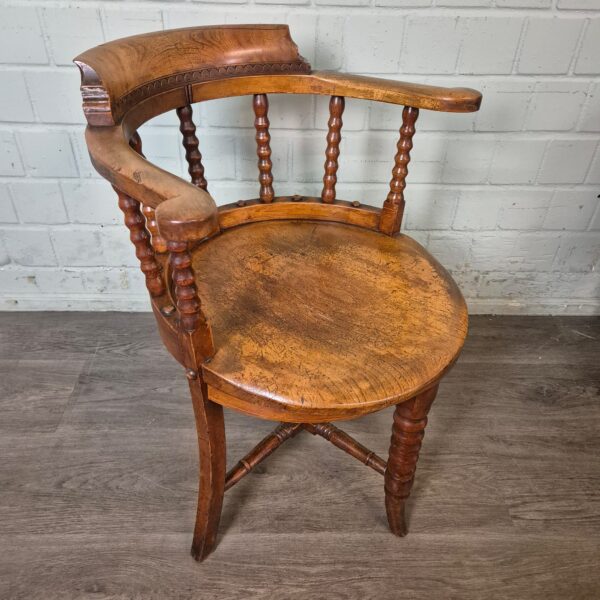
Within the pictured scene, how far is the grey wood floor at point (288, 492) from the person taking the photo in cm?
117

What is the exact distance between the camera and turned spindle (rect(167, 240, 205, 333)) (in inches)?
27.0

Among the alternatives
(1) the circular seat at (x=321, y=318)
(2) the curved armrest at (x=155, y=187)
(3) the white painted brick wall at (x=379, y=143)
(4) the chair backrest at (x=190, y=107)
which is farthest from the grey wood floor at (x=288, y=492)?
(2) the curved armrest at (x=155, y=187)

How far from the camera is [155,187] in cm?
67

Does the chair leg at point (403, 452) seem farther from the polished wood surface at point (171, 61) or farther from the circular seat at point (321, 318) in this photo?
the polished wood surface at point (171, 61)

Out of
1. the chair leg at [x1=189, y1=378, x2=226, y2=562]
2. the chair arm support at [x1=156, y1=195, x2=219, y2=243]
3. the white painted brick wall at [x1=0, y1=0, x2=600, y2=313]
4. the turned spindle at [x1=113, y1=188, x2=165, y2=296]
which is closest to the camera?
the chair arm support at [x1=156, y1=195, x2=219, y2=243]

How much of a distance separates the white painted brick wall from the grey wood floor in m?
0.27

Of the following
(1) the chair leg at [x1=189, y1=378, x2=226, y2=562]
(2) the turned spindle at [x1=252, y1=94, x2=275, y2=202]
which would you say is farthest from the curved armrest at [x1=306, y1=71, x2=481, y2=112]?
(1) the chair leg at [x1=189, y1=378, x2=226, y2=562]

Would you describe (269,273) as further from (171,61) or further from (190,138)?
(171,61)

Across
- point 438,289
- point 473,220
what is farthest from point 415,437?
point 473,220

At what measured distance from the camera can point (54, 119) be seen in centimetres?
150

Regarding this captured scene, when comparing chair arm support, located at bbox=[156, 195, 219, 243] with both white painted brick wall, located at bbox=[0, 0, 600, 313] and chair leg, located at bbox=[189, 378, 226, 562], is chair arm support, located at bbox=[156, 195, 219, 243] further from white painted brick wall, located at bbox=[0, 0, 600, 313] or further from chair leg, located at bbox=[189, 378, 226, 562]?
white painted brick wall, located at bbox=[0, 0, 600, 313]

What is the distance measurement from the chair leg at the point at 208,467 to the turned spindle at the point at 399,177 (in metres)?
0.54

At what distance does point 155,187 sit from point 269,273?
417 mm

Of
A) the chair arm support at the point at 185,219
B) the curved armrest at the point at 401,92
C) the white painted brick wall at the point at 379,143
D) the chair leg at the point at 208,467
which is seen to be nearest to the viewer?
the chair arm support at the point at 185,219
